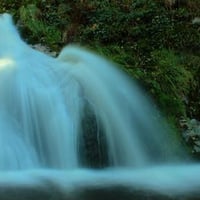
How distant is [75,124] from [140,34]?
9.57 feet

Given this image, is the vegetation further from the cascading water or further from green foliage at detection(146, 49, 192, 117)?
the cascading water

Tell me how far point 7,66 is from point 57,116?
1061 millimetres

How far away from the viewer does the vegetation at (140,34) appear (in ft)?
32.6

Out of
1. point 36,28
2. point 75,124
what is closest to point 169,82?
point 75,124

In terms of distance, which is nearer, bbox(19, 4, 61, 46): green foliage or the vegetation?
the vegetation

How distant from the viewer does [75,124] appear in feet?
29.4

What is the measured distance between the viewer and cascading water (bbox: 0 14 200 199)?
862cm

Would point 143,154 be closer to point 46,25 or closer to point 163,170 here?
point 163,170

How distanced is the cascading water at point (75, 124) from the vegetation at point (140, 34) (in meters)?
0.47

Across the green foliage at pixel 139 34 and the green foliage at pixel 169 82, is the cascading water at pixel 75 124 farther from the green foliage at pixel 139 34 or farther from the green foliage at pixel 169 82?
the green foliage at pixel 139 34

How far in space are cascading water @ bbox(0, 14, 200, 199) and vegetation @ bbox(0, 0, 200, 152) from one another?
47 cm

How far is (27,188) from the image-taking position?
25.9 ft

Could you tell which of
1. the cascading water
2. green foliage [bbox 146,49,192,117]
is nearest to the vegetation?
green foliage [bbox 146,49,192,117]

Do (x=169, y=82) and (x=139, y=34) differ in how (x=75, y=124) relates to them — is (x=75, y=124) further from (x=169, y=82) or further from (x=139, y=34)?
(x=139, y=34)
